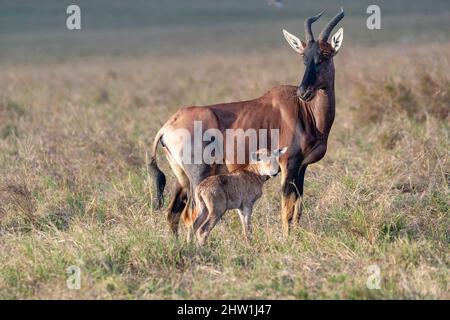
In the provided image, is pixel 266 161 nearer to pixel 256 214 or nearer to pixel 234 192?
pixel 234 192

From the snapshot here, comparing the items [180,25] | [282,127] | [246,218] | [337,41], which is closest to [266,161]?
[282,127]

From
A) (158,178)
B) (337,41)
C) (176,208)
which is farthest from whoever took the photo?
(337,41)

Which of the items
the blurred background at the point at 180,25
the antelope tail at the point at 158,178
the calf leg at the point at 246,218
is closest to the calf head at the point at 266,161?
the calf leg at the point at 246,218

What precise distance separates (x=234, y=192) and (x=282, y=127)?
0.91 m

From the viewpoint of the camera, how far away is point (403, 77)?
14664mm

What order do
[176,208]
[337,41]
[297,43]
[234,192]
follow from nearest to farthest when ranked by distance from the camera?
[234,192] → [176,208] → [337,41] → [297,43]

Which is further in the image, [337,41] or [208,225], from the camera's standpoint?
[337,41]

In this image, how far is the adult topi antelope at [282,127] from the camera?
27.9 ft

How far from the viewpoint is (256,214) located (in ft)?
30.0

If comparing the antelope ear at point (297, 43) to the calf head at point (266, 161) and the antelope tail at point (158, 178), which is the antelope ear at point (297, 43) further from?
the antelope tail at point (158, 178)

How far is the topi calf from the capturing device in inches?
320

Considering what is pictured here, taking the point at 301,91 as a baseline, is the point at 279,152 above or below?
below

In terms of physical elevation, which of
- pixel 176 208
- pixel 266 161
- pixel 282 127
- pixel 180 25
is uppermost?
pixel 180 25
